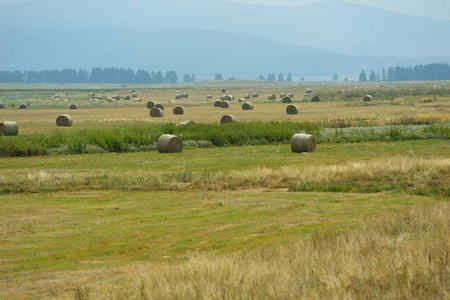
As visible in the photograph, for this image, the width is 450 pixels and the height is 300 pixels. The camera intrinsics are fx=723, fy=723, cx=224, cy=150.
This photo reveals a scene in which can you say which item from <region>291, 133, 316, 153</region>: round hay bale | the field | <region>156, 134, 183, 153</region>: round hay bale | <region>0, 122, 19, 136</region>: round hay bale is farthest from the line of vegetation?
<region>291, 133, 316, 153</region>: round hay bale

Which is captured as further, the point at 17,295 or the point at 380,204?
the point at 380,204

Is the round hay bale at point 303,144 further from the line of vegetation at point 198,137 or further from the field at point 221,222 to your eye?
the line of vegetation at point 198,137

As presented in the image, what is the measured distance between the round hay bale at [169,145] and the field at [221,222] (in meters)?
0.62

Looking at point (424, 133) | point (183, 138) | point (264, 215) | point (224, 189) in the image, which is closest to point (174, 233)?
point (264, 215)

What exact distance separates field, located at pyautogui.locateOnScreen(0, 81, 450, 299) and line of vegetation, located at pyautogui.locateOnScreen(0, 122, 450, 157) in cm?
20

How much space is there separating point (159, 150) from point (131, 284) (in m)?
28.3

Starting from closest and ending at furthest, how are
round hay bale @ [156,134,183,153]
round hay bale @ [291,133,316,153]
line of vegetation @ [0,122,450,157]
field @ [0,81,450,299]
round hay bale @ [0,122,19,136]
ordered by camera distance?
1. field @ [0,81,450,299]
2. round hay bale @ [291,133,316,153]
3. round hay bale @ [156,134,183,153]
4. line of vegetation @ [0,122,450,157]
5. round hay bale @ [0,122,19,136]

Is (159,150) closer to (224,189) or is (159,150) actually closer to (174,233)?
(224,189)

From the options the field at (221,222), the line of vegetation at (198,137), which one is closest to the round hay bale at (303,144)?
the field at (221,222)

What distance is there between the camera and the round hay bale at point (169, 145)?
133 feet

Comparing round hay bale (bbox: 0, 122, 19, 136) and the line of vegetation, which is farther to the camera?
round hay bale (bbox: 0, 122, 19, 136)

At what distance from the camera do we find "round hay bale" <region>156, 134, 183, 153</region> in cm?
4041

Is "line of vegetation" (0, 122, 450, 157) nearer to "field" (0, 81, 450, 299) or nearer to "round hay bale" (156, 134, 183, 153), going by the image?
"field" (0, 81, 450, 299)

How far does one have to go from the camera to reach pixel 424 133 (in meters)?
47.1
